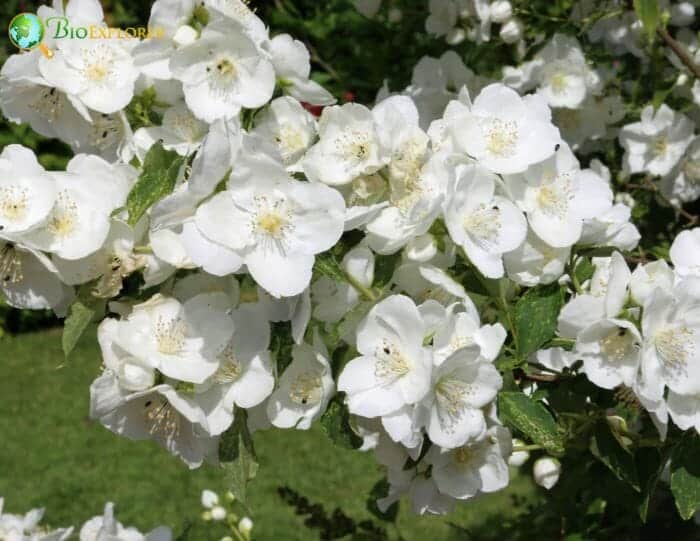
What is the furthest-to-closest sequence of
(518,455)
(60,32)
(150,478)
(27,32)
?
(150,478)
(518,455)
(27,32)
(60,32)

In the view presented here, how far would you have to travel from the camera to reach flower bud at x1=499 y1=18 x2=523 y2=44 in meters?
2.73

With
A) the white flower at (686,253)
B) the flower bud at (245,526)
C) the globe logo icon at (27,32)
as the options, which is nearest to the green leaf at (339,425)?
the white flower at (686,253)

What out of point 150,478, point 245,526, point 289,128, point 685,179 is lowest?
point 150,478

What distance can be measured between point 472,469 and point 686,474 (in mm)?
310

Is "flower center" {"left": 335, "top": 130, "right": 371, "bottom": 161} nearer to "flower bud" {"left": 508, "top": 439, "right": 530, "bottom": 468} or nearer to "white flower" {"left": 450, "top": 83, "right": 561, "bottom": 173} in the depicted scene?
"white flower" {"left": 450, "top": 83, "right": 561, "bottom": 173}

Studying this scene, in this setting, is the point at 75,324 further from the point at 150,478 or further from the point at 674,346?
the point at 150,478

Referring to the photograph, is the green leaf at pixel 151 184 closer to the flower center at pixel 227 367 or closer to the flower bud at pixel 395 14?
the flower center at pixel 227 367

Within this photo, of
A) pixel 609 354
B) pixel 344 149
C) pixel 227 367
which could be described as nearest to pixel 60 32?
pixel 344 149

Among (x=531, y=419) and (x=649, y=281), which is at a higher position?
(x=649, y=281)

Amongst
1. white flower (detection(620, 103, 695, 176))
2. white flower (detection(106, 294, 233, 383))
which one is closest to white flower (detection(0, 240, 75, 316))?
white flower (detection(106, 294, 233, 383))

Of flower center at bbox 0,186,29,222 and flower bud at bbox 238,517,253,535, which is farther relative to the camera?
flower bud at bbox 238,517,253,535

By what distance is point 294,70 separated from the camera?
1.58m

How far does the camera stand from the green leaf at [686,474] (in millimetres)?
1397

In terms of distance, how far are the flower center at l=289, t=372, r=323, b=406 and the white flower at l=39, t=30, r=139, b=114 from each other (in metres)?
0.52
